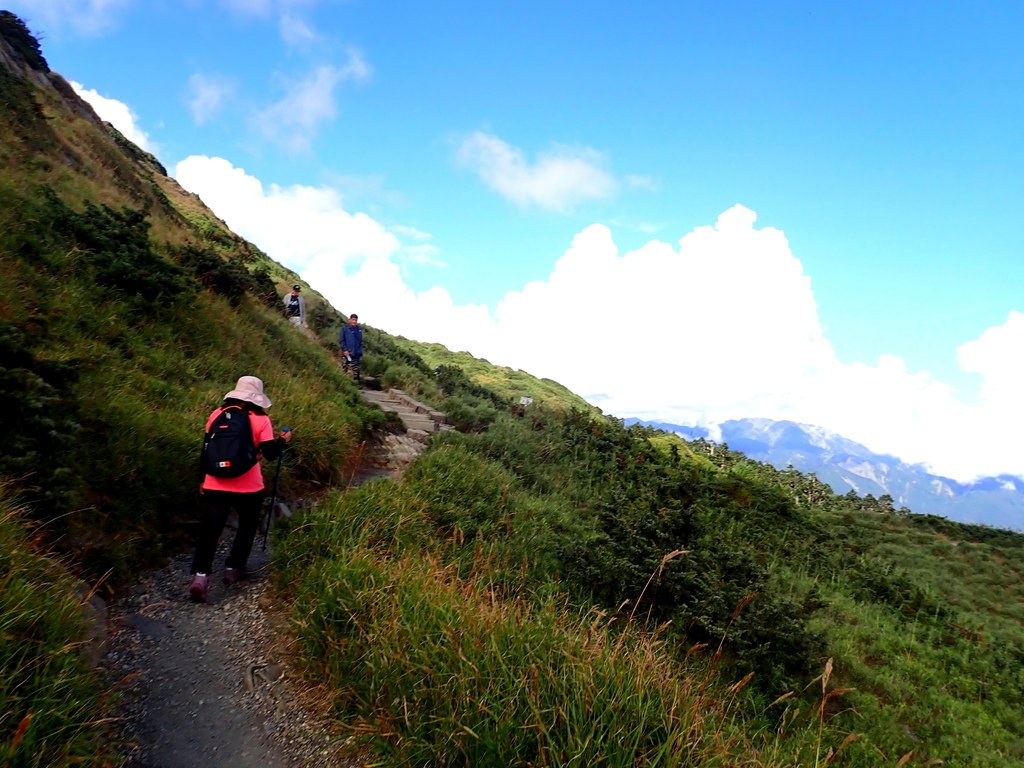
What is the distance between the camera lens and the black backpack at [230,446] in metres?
5.11

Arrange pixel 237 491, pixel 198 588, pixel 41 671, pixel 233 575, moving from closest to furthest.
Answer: pixel 41 671 → pixel 198 588 → pixel 237 491 → pixel 233 575

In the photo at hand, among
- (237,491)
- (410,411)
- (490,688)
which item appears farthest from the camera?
(410,411)

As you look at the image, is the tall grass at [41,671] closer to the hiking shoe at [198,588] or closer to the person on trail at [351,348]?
the hiking shoe at [198,588]

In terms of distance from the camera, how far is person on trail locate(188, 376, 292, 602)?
5.08m

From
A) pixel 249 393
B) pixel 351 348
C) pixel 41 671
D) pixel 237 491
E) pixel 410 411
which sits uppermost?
pixel 351 348

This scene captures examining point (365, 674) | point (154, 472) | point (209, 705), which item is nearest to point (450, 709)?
point (365, 674)

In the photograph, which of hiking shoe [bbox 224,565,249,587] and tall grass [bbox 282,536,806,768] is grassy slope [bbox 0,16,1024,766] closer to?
tall grass [bbox 282,536,806,768]

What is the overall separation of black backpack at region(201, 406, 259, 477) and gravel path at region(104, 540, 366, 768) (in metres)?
1.15

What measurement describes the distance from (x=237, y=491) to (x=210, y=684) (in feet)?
5.80

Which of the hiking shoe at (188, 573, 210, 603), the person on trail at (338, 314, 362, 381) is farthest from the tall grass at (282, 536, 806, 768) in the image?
the person on trail at (338, 314, 362, 381)

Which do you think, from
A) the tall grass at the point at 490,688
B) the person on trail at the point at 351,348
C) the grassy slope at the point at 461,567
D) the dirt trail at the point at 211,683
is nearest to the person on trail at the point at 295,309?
the person on trail at the point at 351,348

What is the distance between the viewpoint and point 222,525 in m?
5.16

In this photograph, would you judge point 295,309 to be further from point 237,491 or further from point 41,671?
point 41,671

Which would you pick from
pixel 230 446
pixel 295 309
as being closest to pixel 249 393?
pixel 230 446
